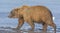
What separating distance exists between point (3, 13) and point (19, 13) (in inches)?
88.7

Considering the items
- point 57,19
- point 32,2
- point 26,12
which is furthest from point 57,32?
point 32,2

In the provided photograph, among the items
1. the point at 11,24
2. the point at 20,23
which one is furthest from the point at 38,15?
the point at 11,24

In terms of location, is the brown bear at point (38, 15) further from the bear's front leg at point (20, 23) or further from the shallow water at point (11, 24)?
the shallow water at point (11, 24)

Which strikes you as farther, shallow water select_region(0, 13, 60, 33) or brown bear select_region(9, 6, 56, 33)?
shallow water select_region(0, 13, 60, 33)

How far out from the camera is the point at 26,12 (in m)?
7.66

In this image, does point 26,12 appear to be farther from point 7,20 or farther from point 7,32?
point 7,20

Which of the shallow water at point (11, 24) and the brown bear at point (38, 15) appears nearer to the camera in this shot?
the brown bear at point (38, 15)

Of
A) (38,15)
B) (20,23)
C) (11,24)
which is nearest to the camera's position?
(38,15)

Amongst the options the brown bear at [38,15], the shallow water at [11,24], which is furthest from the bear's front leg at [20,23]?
the brown bear at [38,15]

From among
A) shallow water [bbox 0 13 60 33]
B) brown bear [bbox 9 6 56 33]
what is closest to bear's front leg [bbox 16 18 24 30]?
shallow water [bbox 0 13 60 33]

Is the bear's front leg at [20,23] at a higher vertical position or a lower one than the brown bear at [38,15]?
lower

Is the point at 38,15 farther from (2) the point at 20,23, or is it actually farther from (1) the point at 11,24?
(1) the point at 11,24

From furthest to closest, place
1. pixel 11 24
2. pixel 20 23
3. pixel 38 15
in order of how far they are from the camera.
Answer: pixel 11 24 < pixel 20 23 < pixel 38 15

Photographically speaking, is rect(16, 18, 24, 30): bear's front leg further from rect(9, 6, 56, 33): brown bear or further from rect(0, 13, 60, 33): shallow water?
rect(9, 6, 56, 33): brown bear
